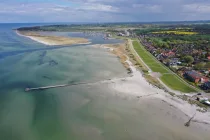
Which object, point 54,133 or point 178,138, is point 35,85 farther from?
point 178,138

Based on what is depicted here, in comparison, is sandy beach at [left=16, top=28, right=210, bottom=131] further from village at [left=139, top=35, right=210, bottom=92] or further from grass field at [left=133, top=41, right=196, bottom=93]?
village at [left=139, top=35, right=210, bottom=92]

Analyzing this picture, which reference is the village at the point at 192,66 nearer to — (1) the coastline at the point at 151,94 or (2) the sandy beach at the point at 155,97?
(1) the coastline at the point at 151,94

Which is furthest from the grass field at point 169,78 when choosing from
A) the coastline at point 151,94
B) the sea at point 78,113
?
the sea at point 78,113

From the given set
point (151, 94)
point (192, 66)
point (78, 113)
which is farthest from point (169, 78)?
point (78, 113)

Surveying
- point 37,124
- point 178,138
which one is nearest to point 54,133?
point 37,124

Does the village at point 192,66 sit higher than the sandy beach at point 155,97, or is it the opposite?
the village at point 192,66

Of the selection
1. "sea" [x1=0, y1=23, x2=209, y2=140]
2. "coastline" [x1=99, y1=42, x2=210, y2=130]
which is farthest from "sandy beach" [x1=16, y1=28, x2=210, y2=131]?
"sea" [x1=0, y1=23, x2=209, y2=140]

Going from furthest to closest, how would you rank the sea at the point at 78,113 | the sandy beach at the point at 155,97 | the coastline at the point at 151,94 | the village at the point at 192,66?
the village at the point at 192,66
the coastline at the point at 151,94
the sandy beach at the point at 155,97
the sea at the point at 78,113

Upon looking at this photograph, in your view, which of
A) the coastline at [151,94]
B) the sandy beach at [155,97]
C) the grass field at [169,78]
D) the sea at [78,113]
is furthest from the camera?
the grass field at [169,78]
